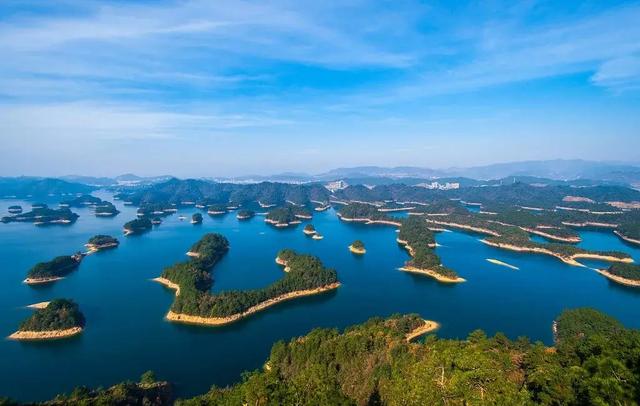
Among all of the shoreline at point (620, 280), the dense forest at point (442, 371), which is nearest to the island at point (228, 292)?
the dense forest at point (442, 371)

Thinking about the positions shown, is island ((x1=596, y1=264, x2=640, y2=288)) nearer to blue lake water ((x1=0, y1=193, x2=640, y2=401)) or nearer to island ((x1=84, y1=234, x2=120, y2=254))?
blue lake water ((x1=0, y1=193, x2=640, y2=401))

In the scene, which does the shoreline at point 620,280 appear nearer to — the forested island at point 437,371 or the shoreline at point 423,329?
the forested island at point 437,371

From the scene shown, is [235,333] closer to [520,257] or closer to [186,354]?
[186,354]

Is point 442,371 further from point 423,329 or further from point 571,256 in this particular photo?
point 571,256

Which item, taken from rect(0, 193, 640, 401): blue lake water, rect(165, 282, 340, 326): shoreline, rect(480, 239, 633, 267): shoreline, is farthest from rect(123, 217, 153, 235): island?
rect(480, 239, 633, 267): shoreline

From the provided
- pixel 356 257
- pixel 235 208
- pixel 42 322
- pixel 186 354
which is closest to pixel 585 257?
pixel 356 257
